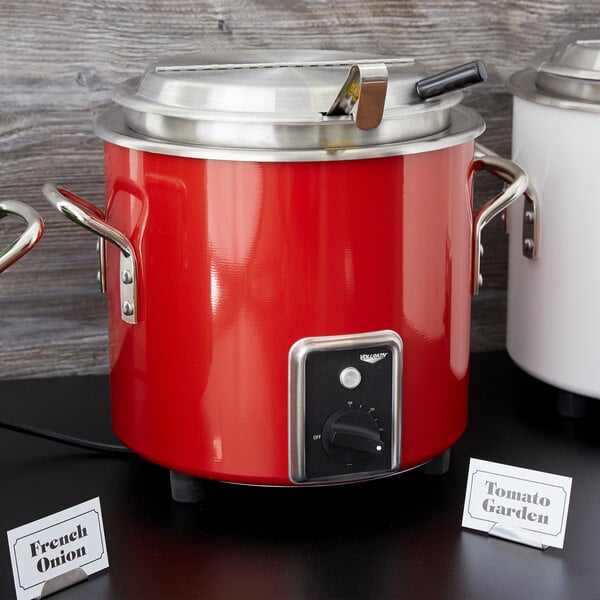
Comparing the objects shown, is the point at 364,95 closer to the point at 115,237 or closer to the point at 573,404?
the point at 115,237

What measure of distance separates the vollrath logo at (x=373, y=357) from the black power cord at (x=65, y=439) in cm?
32

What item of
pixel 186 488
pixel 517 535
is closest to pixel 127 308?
pixel 186 488

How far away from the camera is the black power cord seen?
1111 millimetres

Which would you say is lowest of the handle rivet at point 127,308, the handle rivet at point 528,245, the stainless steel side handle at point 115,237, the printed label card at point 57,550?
the printed label card at point 57,550

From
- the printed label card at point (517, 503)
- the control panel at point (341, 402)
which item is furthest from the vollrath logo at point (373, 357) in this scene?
the printed label card at point (517, 503)

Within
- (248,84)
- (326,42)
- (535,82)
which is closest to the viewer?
(248,84)

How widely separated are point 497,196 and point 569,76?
0.49 feet

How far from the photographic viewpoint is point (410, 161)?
0.90 m

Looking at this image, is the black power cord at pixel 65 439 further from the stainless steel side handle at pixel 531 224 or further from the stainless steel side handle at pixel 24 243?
the stainless steel side handle at pixel 531 224

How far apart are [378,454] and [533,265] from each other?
1.08 feet

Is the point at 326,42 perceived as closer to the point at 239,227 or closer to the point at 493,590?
the point at 239,227

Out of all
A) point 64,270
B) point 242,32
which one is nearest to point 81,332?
point 64,270

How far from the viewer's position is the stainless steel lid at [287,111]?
86 centimetres

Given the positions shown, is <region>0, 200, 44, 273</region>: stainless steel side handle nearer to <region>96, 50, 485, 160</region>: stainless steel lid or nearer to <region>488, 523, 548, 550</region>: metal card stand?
<region>96, 50, 485, 160</region>: stainless steel lid
